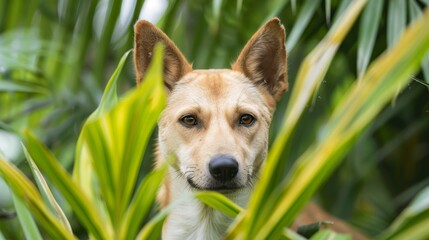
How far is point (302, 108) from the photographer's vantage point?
1783 millimetres

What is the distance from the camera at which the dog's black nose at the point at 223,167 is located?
2672mm

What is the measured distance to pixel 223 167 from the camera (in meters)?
2.67

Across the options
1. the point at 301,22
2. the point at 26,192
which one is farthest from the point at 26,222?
the point at 301,22

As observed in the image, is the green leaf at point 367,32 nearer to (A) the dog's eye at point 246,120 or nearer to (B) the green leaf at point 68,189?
(A) the dog's eye at point 246,120

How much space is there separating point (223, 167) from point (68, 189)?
32.6 inches

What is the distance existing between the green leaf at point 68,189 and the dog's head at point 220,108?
0.76 meters

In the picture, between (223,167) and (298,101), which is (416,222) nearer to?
(298,101)

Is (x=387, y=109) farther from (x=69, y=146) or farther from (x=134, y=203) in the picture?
(x=134, y=203)

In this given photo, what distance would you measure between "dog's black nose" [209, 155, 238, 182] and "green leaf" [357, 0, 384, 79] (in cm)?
62

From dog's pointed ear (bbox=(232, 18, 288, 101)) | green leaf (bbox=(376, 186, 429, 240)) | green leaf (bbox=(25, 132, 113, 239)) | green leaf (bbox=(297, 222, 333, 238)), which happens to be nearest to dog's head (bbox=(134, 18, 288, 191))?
dog's pointed ear (bbox=(232, 18, 288, 101))

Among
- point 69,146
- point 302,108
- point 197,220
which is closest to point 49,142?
point 69,146

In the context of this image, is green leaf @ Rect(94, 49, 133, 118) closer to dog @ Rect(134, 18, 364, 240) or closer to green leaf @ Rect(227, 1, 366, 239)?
dog @ Rect(134, 18, 364, 240)

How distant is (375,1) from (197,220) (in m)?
1.14

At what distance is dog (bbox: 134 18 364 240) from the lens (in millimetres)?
2748
